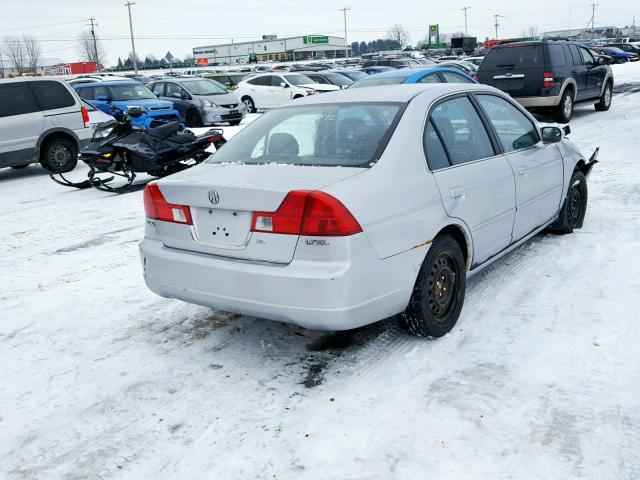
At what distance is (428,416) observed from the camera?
3.21m

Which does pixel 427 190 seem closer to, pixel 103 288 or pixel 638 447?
pixel 638 447

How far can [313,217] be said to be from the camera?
336cm

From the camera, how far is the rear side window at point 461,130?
427 cm

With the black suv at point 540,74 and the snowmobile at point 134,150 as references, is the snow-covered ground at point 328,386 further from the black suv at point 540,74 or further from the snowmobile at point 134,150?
the black suv at point 540,74

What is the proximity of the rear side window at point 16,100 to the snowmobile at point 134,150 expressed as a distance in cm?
255

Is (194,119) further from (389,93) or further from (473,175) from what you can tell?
(473,175)

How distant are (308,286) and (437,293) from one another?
3.57 ft

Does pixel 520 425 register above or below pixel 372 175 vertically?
below

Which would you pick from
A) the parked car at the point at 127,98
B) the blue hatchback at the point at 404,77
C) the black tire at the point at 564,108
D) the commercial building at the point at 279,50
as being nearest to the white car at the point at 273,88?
the parked car at the point at 127,98

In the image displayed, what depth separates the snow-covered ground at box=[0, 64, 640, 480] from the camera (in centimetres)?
292

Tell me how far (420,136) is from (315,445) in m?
2.02

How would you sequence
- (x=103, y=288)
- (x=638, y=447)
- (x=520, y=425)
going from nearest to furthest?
(x=638, y=447) < (x=520, y=425) < (x=103, y=288)

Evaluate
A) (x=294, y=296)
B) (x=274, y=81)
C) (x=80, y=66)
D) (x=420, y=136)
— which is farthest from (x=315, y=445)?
(x=80, y=66)

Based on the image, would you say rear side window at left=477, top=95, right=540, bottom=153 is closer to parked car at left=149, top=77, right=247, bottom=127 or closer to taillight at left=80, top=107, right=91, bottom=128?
taillight at left=80, top=107, right=91, bottom=128
